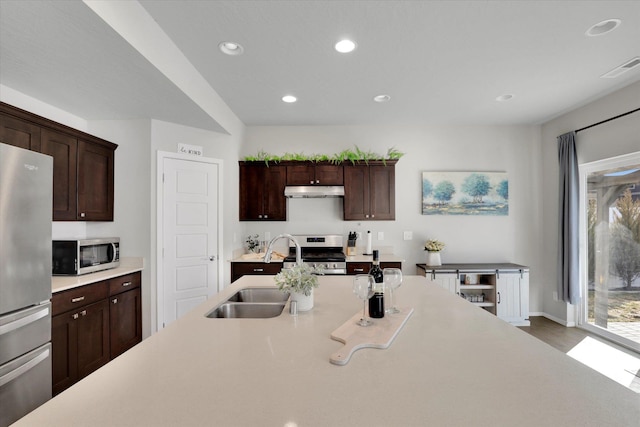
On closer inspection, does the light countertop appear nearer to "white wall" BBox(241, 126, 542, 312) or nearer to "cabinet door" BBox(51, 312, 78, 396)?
"cabinet door" BBox(51, 312, 78, 396)

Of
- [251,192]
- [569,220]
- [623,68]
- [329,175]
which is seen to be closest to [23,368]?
[251,192]

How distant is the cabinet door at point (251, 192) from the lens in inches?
170

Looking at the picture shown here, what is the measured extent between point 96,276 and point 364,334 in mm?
2688

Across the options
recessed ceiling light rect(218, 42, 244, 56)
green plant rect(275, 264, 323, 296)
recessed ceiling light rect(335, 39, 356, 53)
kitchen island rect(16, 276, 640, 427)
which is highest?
recessed ceiling light rect(218, 42, 244, 56)

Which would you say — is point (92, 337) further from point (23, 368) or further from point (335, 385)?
point (335, 385)

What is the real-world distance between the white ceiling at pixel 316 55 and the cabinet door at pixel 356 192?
924 mm

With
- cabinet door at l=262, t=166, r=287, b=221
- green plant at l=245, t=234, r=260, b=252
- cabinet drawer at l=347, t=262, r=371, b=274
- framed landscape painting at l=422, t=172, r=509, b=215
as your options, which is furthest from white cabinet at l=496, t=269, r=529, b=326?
green plant at l=245, t=234, r=260, b=252

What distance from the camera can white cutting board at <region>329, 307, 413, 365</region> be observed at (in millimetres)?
1083

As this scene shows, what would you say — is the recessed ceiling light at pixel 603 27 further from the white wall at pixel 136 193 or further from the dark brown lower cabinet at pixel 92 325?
the dark brown lower cabinet at pixel 92 325

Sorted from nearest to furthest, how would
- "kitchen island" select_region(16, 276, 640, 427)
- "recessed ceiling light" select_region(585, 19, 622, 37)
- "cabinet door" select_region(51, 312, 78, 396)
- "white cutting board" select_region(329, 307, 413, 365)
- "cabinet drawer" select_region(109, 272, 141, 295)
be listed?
"kitchen island" select_region(16, 276, 640, 427) < "white cutting board" select_region(329, 307, 413, 365) < "recessed ceiling light" select_region(585, 19, 622, 37) < "cabinet door" select_region(51, 312, 78, 396) < "cabinet drawer" select_region(109, 272, 141, 295)

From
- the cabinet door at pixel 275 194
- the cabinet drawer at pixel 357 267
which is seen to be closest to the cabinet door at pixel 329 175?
the cabinet door at pixel 275 194

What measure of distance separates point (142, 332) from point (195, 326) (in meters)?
2.44

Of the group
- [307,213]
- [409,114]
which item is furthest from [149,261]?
[409,114]

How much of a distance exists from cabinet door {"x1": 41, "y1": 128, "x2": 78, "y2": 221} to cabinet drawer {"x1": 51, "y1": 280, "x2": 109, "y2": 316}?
701 millimetres
